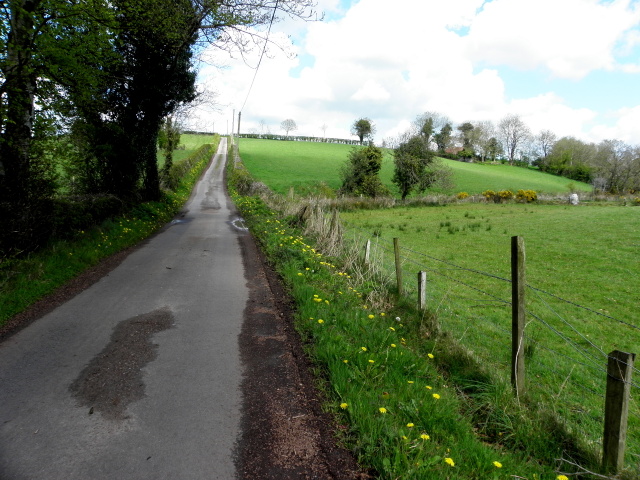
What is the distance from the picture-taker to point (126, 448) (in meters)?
3.17

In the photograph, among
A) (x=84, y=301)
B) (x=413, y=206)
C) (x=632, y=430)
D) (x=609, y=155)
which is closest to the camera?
(x=632, y=430)

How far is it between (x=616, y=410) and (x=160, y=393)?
4354 millimetres

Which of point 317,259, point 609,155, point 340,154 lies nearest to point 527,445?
point 317,259

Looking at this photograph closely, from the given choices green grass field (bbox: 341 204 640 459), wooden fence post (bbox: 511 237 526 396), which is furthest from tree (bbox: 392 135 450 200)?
wooden fence post (bbox: 511 237 526 396)

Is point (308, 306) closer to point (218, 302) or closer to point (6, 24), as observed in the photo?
point (218, 302)

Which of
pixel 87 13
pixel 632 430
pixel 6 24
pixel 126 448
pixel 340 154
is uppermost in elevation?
pixel 340 154

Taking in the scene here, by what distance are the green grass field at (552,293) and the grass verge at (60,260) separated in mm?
6916

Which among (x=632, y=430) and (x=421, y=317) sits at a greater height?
(x=421, y=317)

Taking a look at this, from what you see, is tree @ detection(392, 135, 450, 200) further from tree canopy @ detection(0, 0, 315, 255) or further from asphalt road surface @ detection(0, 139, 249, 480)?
asphalt road surface @ detection(0, 139, 249, 480)

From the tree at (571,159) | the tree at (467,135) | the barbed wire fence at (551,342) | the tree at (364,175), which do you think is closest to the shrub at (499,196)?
the tree at (364,175)

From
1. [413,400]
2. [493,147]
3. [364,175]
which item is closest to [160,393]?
[413,400]

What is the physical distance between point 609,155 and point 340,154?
159 ft

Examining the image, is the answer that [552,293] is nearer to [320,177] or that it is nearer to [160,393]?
[160,393]

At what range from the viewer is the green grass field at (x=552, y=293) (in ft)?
18.0
